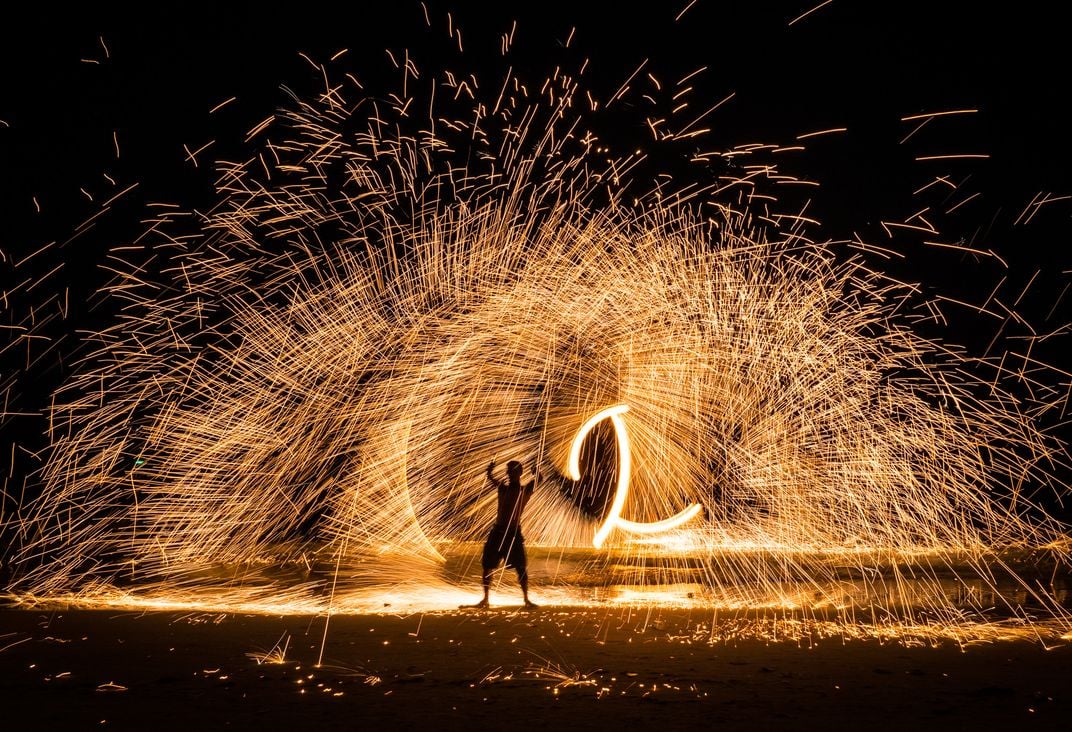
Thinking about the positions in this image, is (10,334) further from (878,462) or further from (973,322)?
(973,322)

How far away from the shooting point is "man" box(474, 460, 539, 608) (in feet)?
28.0

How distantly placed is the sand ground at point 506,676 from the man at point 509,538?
0.80 m

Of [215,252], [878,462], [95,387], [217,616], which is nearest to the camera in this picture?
[217,616]

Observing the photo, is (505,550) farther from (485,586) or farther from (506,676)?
(506,676)

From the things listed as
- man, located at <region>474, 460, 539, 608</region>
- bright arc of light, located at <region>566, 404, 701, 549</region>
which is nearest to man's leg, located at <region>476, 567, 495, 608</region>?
man, located at <region>474, 460, 539, 608</region>

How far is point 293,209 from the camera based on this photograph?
9.32m

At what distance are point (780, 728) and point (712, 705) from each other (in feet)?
1.61

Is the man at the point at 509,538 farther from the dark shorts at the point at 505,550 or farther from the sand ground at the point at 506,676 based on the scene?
the sand ground at the point at 506,676

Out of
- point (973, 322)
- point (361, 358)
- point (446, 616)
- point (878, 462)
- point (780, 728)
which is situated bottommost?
point (780, 728)

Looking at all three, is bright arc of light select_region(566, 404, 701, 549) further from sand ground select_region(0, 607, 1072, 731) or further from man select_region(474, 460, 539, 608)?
sand ground select_region(0, 607, 1072, 731)

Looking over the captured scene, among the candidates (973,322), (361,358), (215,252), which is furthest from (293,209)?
(973,322)

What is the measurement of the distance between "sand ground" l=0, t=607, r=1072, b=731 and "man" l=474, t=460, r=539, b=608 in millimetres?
797

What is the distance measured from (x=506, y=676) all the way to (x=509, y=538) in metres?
2.99

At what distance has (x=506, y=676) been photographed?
5590 millimetres
